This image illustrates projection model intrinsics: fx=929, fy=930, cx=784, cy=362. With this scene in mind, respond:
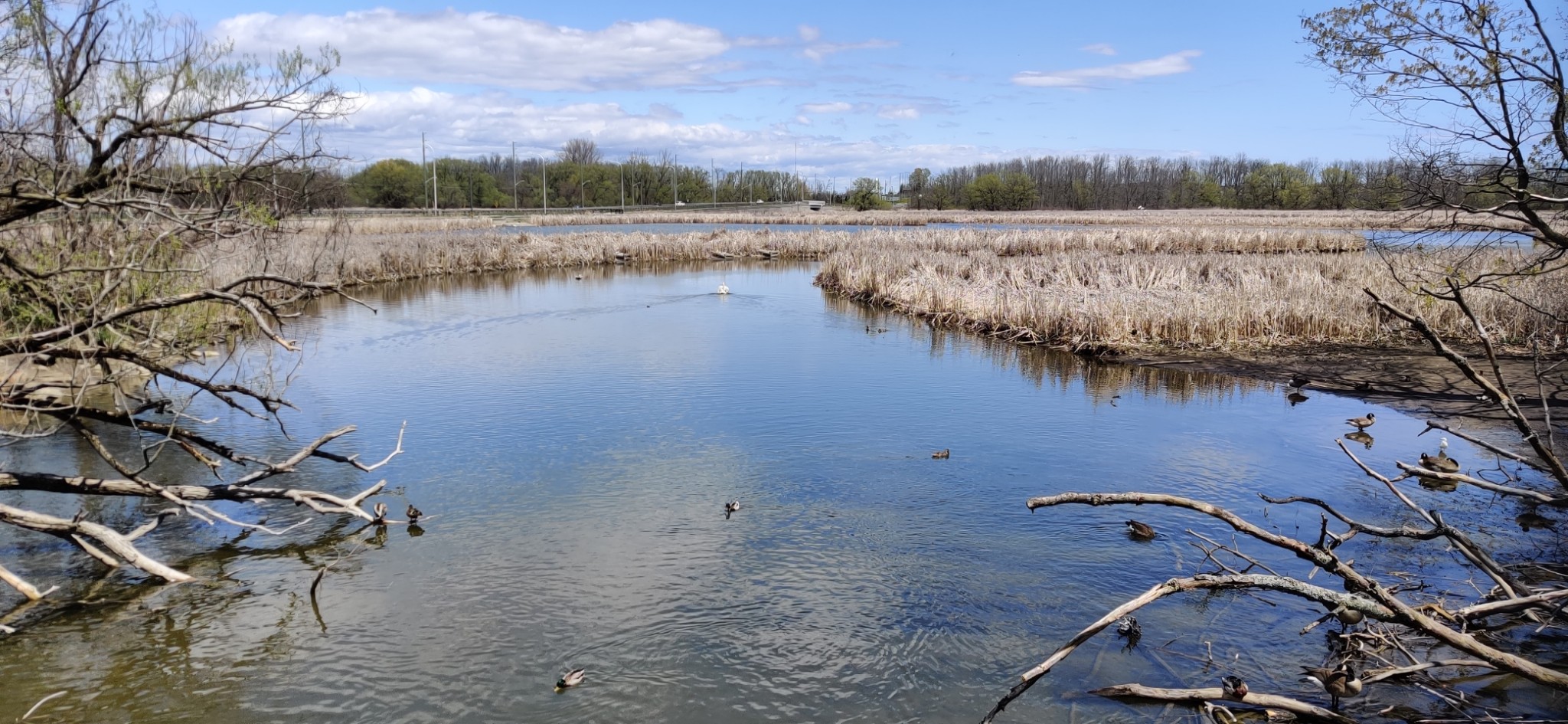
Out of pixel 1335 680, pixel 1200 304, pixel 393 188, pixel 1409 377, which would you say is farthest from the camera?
pixel 393 188

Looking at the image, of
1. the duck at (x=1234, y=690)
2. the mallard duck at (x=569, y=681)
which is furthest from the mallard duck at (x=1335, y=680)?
the mallard duck at (x=569, y=681)

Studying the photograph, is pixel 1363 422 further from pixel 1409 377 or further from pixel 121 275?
pixel 121 275

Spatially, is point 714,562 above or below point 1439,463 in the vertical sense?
below

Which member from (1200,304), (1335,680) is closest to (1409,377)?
(1200,304)

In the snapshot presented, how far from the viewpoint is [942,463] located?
8.78 metres

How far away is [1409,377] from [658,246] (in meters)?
26.4

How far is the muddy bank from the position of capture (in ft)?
33.7

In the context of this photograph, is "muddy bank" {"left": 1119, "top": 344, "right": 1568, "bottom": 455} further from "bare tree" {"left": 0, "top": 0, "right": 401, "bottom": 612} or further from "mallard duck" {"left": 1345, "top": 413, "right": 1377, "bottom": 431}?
"bare tree" {"left": 0, "top": 0, "right": 401, "bottom": 612}

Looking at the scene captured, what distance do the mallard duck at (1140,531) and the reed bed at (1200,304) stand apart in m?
8.14

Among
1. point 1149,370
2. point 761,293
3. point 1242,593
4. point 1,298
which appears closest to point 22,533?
point 1,298

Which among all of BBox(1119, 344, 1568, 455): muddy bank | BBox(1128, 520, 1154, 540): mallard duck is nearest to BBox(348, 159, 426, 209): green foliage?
BBox(1119, 344, 1568, 455): muddy bank

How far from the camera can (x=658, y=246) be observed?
1383 inches

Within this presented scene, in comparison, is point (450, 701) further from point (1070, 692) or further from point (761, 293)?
point (761, 293)

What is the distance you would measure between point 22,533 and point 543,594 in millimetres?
4140
